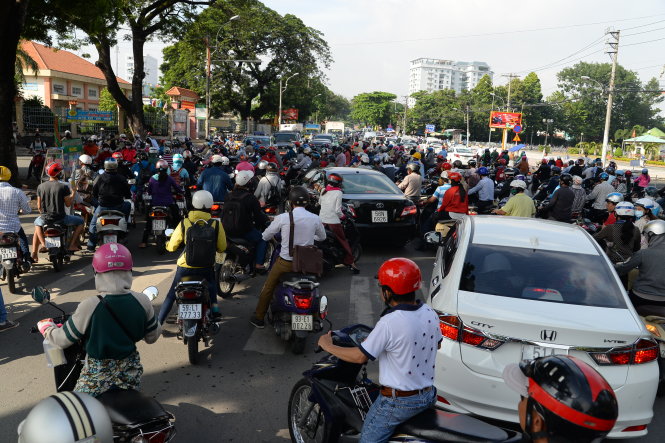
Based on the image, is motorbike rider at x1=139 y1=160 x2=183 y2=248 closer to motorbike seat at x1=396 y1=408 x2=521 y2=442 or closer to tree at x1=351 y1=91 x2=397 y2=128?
motorbike seat at x1=396 y1=408 x2=521 y2=442

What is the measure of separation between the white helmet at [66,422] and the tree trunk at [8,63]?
580 inches

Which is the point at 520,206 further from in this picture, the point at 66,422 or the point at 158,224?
the point at 66,422

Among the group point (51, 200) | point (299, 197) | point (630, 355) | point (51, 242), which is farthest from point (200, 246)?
point (51, 200)

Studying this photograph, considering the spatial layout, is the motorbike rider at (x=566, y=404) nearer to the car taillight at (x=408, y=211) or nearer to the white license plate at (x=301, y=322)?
the white license plate at (x=301, y=322)

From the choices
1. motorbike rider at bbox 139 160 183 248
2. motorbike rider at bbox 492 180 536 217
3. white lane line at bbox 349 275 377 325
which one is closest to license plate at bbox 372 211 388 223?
white lane line at bbox 349 275 377 325

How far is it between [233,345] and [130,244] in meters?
5.76

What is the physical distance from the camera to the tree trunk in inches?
568

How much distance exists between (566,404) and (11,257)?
7.58 metres

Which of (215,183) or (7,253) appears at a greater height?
(215,183)

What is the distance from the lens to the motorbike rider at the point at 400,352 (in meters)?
3.00

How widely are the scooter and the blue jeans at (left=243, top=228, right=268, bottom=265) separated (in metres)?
4.31

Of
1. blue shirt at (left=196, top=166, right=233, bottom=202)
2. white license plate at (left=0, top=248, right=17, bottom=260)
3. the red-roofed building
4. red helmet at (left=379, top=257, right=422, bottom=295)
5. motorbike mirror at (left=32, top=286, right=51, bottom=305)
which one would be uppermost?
the red-roofed building

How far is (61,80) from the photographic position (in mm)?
47375

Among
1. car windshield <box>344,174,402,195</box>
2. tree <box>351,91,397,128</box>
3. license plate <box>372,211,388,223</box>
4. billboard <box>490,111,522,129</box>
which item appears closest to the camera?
license plate <box>372,211,388,223</box>
